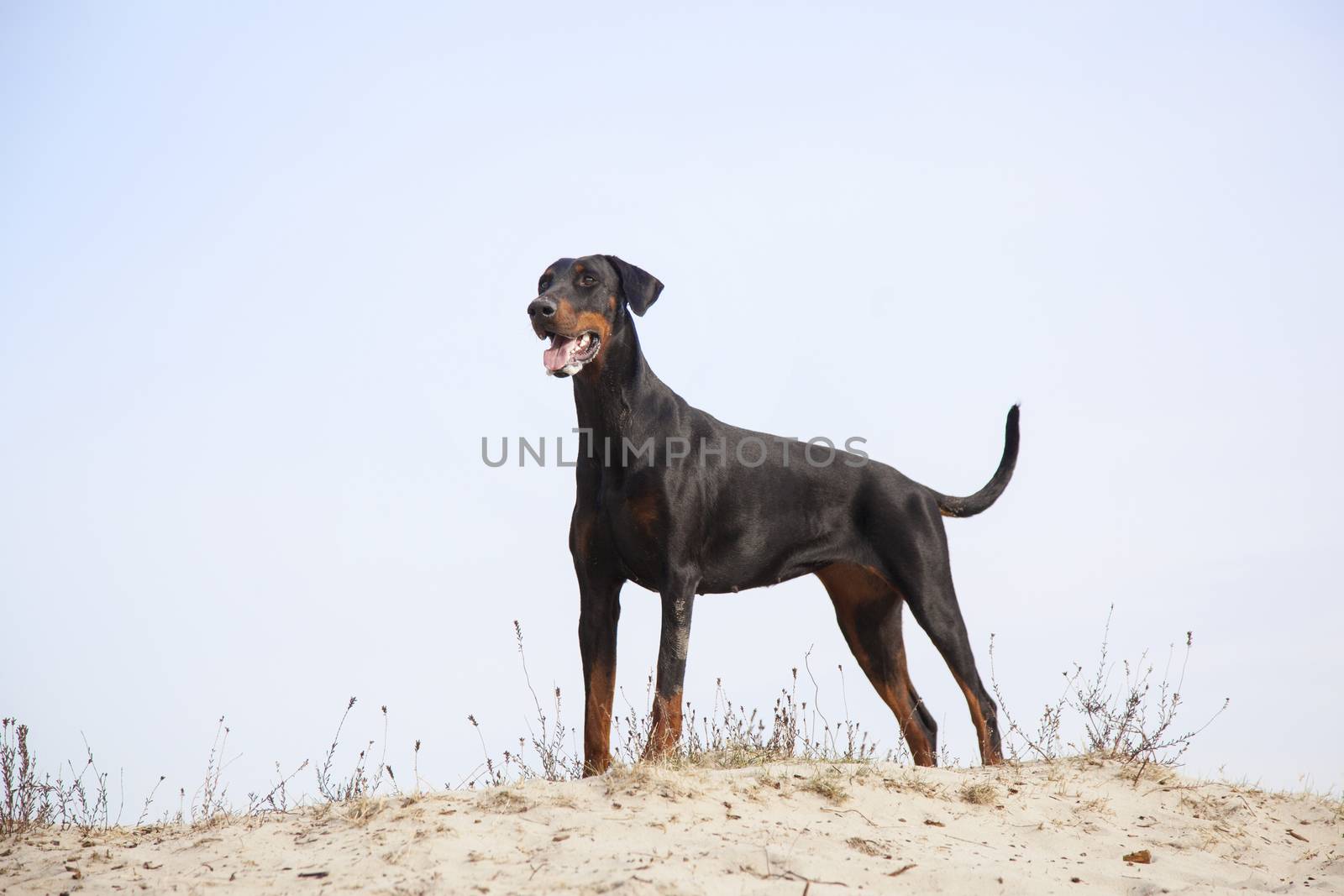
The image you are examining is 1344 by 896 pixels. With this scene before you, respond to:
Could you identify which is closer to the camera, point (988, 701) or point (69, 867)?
point (69, 867)

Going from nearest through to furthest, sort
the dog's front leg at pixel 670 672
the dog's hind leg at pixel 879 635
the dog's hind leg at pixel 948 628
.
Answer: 1. the dog's front leg at pixel 670 672
2. the dog's hind leg at pixel 948 628
3. the dog's hind leg at pixel 879 635

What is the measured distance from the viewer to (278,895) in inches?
192

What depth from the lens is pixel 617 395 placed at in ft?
21.5

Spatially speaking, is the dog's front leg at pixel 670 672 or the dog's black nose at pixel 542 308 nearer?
the dog's front leg at pixel 670 672

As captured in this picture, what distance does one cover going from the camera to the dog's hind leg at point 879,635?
7.83 meters

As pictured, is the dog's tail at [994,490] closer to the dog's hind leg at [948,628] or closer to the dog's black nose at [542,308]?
the dog's hind leg at [948,628]

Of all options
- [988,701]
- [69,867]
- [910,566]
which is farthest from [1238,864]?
[69,867]

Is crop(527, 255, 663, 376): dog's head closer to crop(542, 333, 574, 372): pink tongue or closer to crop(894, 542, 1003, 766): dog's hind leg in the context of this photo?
crop(542, 333, 574, 372): pink tongue

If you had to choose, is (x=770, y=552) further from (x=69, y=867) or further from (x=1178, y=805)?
(x=69, y=867)

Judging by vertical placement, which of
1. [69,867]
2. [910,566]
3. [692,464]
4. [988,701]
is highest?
[692,464]

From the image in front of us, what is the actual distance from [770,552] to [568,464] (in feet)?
4.31

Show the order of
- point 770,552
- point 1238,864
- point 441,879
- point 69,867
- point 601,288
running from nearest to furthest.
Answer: point 441,879, point 69,867, point 1238,864, point 601,288, point 770,552

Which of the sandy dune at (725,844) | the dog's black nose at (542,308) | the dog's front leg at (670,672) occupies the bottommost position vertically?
the sandy dune at (725,844)

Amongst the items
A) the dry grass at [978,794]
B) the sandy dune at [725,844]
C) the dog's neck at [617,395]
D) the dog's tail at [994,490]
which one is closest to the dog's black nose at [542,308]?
the dog's neck at [617,395]
